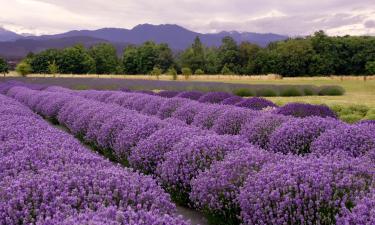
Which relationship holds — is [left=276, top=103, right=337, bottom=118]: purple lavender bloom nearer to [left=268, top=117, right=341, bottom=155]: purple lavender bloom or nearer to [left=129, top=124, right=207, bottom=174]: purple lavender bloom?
[left=268, top=117, right=341, bottom=155]: purple lavender bloom

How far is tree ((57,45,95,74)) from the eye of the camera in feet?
222

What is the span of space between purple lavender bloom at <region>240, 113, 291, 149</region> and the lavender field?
0.02 meters

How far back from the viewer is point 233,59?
207ft

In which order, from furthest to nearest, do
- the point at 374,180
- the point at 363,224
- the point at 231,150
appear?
the point at 231,150 → the point at 374,180 → the point at 363,224

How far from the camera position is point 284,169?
13.3 feet

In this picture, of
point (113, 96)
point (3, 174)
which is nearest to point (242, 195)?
point (3, 174)

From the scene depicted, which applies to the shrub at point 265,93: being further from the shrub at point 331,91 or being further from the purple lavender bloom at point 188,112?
the purple lavender bloom at point 188,112

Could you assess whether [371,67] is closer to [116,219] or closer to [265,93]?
[265,93]

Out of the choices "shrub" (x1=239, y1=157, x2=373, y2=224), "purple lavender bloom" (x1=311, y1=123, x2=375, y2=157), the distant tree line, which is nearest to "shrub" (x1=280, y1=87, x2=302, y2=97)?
"purple lavender bloom" (x1=311, y1=123, x2=375, y2=157)

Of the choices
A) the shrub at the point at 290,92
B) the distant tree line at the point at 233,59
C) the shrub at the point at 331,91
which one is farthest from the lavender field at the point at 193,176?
the distant tree line at the point at 233,59

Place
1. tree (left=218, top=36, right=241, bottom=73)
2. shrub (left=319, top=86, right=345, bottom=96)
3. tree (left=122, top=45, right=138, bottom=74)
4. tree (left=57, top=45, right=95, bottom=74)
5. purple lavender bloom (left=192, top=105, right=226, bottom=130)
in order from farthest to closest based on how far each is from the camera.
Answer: tree (left=122, top=45, right=138, bottom=74)
tree (left=57, top=45, right=95, bottom=74)
tree (left=218, top=36, right=241, bottom=73)
shrub (left=319, top=86, right=345, bottom=96)
purple lavender bloom (left=192, top=105, right=226, bottom=130)

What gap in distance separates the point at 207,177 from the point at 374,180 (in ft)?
5.34

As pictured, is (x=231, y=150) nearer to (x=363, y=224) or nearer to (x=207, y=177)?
(x=207, y=177)

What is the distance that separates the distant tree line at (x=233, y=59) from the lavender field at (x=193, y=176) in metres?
43.1
